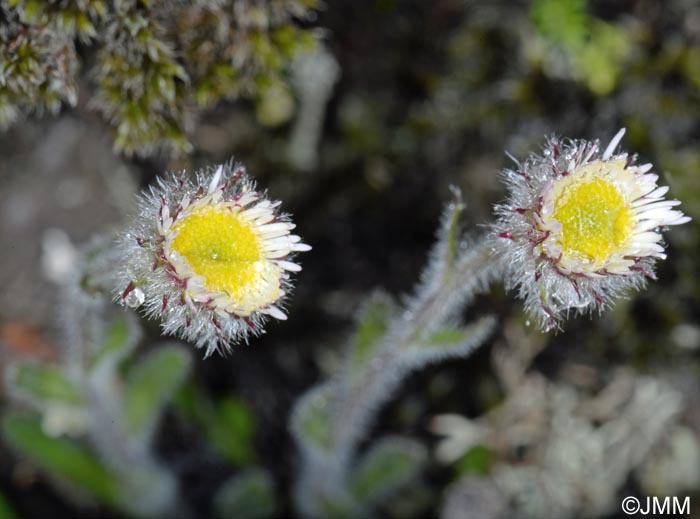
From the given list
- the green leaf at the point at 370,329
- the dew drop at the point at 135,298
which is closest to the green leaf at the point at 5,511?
the green leaf at the point at 370,329

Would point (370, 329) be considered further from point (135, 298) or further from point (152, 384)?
point (135, 298)

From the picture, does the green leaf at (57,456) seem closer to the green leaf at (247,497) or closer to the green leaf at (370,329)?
the green leaf at (247,497)

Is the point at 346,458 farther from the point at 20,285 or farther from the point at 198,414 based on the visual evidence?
the point at 20,285

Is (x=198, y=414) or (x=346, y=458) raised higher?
(x=198, y=414)

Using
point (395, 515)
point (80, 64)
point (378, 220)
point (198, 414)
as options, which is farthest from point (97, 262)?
point (395, 515)

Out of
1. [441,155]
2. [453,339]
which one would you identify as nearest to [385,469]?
[453,339]

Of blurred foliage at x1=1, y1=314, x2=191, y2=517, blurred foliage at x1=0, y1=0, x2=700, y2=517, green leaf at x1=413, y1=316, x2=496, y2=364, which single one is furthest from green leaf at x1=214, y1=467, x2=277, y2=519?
green leaf at x1=413, y1=316, x2=496, y2=364

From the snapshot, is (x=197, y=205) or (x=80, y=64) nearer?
(x=197, y=205)
